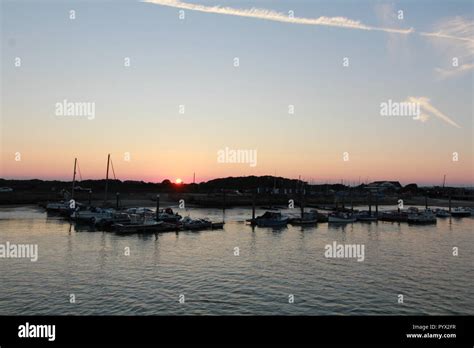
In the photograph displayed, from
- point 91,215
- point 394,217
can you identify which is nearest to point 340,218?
point 394,217

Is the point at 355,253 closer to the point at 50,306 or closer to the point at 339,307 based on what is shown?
the point at 339,307

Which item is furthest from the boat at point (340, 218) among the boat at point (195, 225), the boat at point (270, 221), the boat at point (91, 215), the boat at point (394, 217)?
the boat at point (91, 215)

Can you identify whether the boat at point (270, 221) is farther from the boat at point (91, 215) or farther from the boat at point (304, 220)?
the boat at point (91, 215)

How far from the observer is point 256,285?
27.2m

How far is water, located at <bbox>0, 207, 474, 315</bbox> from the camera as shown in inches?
888

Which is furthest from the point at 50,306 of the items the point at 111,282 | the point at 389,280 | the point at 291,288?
the point at 389,280

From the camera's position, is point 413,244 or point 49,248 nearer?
point 49,248

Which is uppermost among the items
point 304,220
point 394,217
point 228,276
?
point 304,220

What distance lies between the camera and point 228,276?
2969 cm

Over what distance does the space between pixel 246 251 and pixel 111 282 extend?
1609 cm

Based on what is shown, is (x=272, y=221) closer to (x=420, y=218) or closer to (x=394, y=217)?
(x=394, y=217)

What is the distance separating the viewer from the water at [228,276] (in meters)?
22.5

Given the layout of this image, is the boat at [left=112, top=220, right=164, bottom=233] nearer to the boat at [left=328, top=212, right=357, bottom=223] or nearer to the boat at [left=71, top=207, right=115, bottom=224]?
the boat at [left=71, top=207, right=115, bottom=224]
